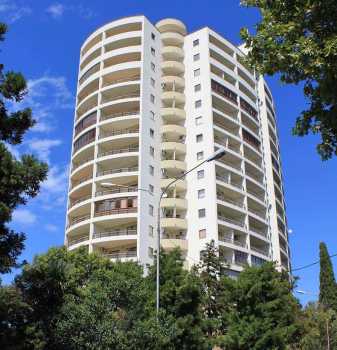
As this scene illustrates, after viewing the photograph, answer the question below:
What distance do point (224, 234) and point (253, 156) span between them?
1645 centimetres

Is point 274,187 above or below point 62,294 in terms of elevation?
above

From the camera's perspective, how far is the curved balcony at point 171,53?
68850 millimetres

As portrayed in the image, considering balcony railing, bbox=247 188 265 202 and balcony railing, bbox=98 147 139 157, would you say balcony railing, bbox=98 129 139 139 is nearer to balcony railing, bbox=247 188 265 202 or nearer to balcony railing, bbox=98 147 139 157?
balcony railing, bbox=98 147 139 157

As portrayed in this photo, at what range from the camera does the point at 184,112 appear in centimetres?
6644

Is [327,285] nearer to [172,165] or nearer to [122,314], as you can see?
[172,165]

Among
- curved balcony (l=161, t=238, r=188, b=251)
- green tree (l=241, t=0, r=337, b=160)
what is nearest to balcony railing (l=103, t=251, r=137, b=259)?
curved balcony (l=161, t=238, r=188, b=251)

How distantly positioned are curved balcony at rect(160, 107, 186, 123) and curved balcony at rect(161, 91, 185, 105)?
140 cm

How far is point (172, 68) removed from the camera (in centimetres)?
6812

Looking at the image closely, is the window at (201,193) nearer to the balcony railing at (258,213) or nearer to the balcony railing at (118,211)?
the balcony railing at (118,211)

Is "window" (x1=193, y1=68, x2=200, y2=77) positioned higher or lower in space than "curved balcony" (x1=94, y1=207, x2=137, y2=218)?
higher

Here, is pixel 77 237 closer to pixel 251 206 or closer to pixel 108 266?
pixel 108 266

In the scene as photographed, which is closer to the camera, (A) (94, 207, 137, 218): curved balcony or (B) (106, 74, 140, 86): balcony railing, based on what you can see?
(A) (94, 207, 137, 218): curved balcony

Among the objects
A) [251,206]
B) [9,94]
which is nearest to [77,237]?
[251,206]

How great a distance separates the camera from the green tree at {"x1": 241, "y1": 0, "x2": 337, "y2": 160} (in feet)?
33.0
